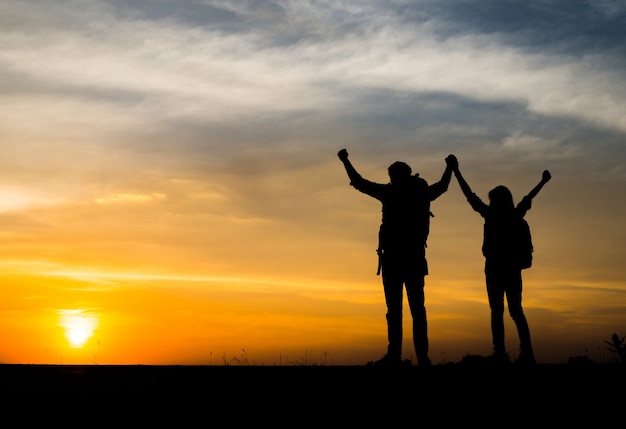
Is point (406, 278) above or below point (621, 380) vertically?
above

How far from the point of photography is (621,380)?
8094mm

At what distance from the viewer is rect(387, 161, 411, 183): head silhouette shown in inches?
396

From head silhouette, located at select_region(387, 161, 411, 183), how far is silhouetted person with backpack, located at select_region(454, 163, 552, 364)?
0.96m

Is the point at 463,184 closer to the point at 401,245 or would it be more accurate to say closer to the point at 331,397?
the point at 401,245

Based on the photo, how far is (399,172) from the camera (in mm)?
10062

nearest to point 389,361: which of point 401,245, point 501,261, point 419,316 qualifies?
point 419,316

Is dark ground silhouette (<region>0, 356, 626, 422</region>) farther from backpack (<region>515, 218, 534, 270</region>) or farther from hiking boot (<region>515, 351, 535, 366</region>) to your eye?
backpack (<region>515, 218, 534, 270</region>)

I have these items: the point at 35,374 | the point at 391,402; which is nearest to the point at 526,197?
the point at 391,402

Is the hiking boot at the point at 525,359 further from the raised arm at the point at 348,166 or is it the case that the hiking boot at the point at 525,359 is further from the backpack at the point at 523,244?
the raised arm at the point at 348,166

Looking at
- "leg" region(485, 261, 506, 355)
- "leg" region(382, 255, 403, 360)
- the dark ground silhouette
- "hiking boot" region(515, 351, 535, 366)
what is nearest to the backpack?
"leg" region(485, 261, 506, 355)

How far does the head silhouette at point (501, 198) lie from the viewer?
10812 mm

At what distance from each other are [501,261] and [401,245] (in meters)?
1.67

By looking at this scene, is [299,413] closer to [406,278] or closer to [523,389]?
[523,389]

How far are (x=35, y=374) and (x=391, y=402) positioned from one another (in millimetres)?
5796
